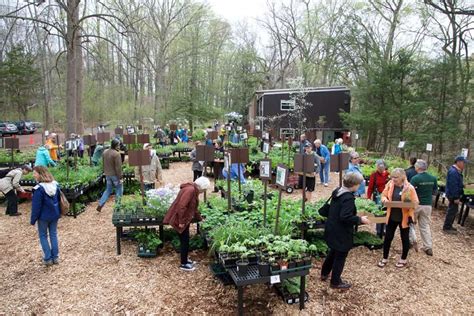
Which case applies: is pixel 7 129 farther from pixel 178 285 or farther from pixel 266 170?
pixel 266 170

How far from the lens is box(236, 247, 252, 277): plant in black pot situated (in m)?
3.70

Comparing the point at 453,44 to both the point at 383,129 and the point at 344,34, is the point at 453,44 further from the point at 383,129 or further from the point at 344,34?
the point at 344,34

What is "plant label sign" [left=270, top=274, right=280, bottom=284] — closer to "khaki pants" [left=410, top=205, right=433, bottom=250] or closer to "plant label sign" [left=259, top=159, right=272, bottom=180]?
"plant label sign" [left=259, top=159, right=272, bottom=180]

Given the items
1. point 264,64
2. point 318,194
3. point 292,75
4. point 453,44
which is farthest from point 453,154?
point 292,75

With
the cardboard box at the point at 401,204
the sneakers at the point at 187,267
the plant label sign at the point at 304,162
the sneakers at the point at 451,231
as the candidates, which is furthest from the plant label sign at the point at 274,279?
the sneakers at the point at 451,231

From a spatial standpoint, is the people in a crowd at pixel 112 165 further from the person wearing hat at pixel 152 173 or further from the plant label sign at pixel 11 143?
the plant label sign at pixel 11 143

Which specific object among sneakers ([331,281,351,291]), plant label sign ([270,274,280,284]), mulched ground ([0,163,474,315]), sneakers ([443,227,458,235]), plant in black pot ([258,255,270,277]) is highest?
plant in black pot ([258,255,270,277])

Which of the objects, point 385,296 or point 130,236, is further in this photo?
point 130,236

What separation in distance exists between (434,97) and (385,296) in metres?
14.3

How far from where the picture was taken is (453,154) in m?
14.2

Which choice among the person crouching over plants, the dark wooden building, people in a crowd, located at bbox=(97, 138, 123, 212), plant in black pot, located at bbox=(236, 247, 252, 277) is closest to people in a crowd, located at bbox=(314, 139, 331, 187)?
people in a crowd, located at bbox=(97, 138, 123, 212)

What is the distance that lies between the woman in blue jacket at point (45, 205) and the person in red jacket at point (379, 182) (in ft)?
19.2

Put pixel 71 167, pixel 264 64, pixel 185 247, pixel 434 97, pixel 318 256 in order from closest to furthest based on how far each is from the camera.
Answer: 1. pixel 185 247
2. pixel 318 256
3. pixel 71 167
4. pixel 434 97
5. pixel 264 64

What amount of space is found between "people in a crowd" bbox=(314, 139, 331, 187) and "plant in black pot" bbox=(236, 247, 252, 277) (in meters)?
7.22
